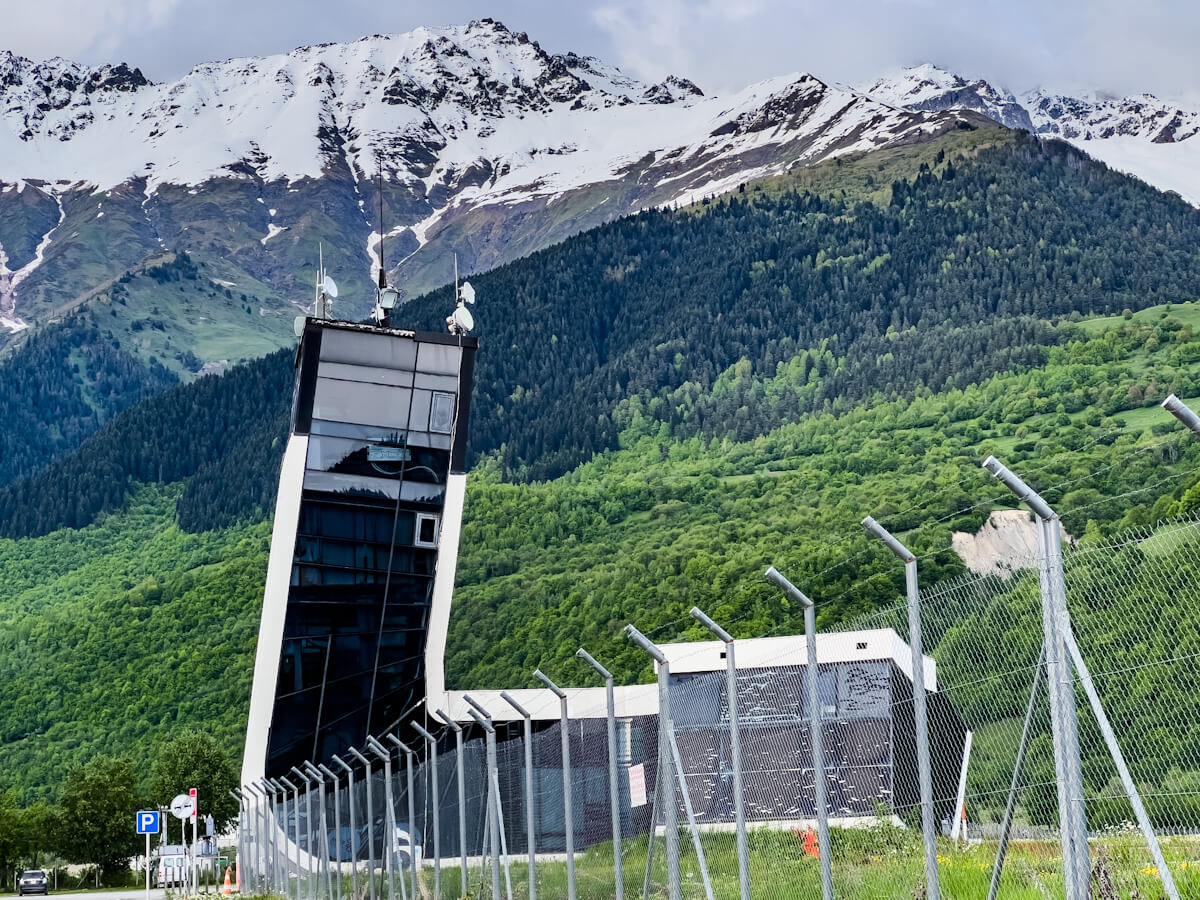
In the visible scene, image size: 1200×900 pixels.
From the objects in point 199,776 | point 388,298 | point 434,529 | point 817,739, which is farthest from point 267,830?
point 199,776

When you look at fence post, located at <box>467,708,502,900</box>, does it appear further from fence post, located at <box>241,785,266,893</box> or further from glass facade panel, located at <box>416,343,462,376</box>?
glass facade panel, located at <box>416,343,462,376</box>

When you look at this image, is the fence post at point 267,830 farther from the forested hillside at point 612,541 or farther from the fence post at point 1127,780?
the forested hillside at point 612,541

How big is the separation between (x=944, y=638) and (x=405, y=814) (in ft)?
80.3

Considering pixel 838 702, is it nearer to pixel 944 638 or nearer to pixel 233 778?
pixel 944 638

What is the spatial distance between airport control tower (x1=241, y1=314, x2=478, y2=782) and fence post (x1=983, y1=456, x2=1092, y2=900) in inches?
1313

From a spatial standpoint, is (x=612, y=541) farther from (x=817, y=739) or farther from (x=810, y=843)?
(x=817, y=739)

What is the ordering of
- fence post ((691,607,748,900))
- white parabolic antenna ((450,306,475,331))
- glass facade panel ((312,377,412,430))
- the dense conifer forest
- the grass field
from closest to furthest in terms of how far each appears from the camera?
the grass field
fence post ((691,607,748,900))
glass facade panel ((312,377,412,430))
white parabolic antenna ((450,306,475,331))
the dense conifer forest

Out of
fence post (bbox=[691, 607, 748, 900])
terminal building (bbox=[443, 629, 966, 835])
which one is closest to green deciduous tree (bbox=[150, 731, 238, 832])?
terminal building (bbox=[443, 629, 966, 835])

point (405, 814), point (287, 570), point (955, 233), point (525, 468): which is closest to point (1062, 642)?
point (405, 814)

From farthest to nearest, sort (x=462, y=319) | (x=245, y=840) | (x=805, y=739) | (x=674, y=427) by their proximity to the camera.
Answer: (x=674, y=427)
(x=245, y=840)
(x=462, y=319)
(x=805, y=739)

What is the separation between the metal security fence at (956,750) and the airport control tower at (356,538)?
23.5 meters

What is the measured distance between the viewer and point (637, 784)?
1598 cm

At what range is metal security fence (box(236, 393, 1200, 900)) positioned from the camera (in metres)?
8.95

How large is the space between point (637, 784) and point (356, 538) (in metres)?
26.9
